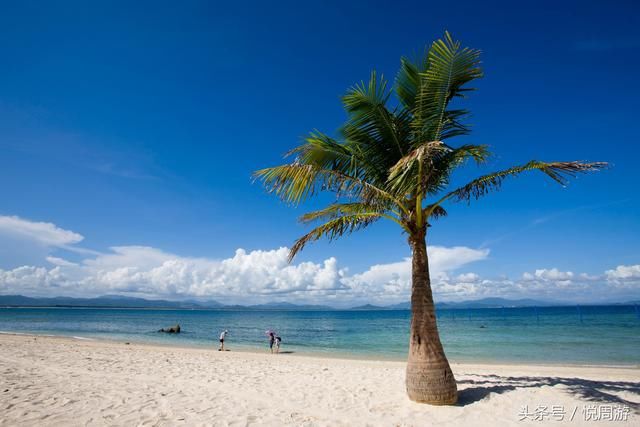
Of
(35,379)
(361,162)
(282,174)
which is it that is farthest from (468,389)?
(35,379)

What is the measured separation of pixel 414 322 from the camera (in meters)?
6.59

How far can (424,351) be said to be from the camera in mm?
6266

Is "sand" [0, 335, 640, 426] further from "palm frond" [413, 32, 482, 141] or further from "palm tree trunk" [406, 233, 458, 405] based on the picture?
"palm frond" [413, 32, 482, 141]

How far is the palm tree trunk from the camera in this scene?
6148 mm

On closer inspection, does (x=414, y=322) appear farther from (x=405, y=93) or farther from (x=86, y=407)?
(x=86, y=407)

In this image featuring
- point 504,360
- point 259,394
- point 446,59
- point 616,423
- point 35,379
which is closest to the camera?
point 616,423

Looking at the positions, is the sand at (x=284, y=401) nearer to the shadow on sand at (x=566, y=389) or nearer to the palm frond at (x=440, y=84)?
the shadow on sand at (x=566, y=389)

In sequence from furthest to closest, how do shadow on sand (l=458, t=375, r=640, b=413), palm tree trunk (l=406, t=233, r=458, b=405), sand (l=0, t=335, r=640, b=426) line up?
1. shadow on sand (l=458, t=375, r=640, b=413)
2. palm tree trunk (l=406, t=233, r=458, b=405)
3. sand (l=0, t=335, r=640, b=426)

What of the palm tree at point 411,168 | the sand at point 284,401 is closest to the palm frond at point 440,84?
the palm tree at point 411,168

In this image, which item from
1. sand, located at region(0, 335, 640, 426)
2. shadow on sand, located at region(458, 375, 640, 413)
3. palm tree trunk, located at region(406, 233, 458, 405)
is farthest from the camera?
shadow on sand, located at region(458, 375, 640, 413)

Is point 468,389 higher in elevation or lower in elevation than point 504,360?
higher

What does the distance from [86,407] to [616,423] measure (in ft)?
28.2

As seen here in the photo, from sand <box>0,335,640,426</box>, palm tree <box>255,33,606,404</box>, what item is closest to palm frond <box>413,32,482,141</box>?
palm tree <box>255,33,606,404</box>

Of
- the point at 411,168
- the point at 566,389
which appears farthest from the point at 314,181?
the point at 566,389
